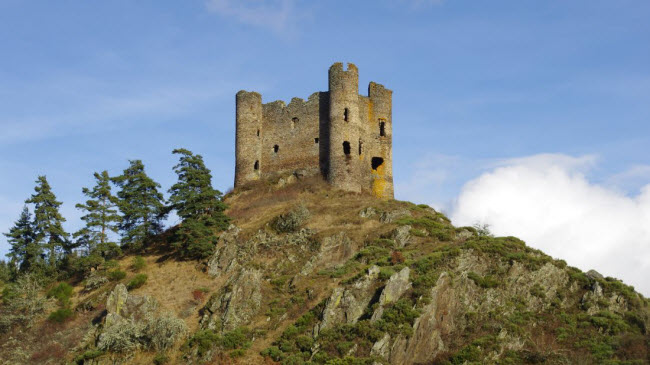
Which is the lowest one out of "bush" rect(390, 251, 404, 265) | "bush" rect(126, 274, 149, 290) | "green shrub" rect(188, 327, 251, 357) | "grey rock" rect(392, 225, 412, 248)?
"green shrub" rect(188, 327, 251, 357)

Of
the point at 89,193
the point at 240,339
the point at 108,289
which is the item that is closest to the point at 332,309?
the point at 240,339

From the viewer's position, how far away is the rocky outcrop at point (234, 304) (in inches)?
1822

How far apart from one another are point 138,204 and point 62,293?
9977 mm

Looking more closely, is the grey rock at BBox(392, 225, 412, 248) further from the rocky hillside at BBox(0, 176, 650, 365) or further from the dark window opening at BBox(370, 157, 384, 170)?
the dark window opening at BBox(370, 157, 384, 170)

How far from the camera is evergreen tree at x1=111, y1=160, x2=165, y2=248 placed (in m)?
61.7

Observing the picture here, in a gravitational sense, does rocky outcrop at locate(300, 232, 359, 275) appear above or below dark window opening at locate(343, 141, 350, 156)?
below

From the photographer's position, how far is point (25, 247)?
60.3 metres

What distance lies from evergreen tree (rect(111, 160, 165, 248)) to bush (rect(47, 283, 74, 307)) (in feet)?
20.2

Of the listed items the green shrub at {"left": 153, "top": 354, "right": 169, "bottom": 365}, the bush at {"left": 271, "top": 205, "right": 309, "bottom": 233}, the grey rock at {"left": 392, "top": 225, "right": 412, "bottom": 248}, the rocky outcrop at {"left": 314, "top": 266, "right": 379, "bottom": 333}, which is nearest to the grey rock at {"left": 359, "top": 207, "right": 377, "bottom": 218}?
the grey rock at {"left": 392, "top": 225, "right": 412, "bottom": 248}

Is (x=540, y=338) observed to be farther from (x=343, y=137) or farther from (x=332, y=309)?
(x=343, y=137)

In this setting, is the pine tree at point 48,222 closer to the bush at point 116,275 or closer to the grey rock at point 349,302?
the bush at point 116,275

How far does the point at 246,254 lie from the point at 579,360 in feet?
77.9

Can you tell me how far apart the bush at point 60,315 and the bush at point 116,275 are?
4.14 meters

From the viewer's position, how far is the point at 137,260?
5775 cm
